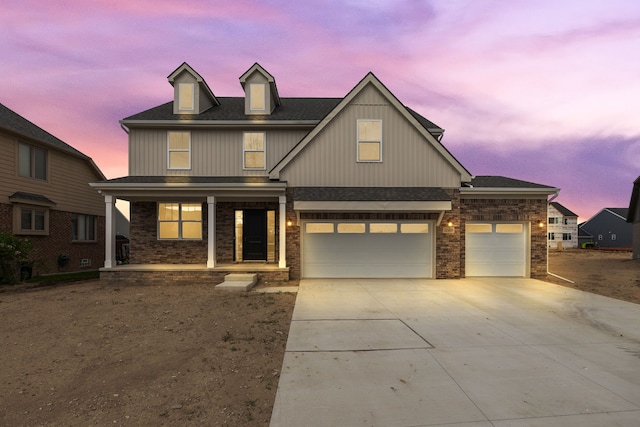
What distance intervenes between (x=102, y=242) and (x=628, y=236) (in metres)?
62.4

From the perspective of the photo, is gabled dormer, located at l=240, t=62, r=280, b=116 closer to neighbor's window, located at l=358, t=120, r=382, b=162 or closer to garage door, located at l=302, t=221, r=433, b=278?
neighbor's window, located at l=358, t=120, r=382, b=162

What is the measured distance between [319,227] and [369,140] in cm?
392

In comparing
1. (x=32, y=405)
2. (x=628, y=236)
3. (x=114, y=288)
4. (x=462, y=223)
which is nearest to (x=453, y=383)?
(x=32, y=405)

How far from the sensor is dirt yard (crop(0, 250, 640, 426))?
362cm

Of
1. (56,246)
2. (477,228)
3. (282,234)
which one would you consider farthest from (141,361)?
(56,246)

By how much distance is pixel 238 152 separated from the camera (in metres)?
14.2

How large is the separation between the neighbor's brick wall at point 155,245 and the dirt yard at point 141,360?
4.40 meters

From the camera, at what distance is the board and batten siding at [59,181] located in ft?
44.5

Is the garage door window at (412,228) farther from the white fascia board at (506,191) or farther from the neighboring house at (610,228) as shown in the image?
the neighboring house at (610,228)

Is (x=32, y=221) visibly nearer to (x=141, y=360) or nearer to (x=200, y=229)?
(x=200, y=229)

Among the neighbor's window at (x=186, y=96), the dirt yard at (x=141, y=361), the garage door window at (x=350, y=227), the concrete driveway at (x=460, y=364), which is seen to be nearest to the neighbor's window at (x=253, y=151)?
the neighbor's window at (x=186, y=96)

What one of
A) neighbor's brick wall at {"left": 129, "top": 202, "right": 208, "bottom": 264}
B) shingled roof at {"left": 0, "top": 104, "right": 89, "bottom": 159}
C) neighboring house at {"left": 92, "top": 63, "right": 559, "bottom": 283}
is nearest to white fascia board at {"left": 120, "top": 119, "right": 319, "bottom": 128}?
neighboring house at {"left": 92, "top": 63, "right": 559, "bottom": 283}

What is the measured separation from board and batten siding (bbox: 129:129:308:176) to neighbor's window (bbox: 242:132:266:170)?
18 centimetres

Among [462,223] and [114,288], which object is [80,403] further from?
[462,223]
